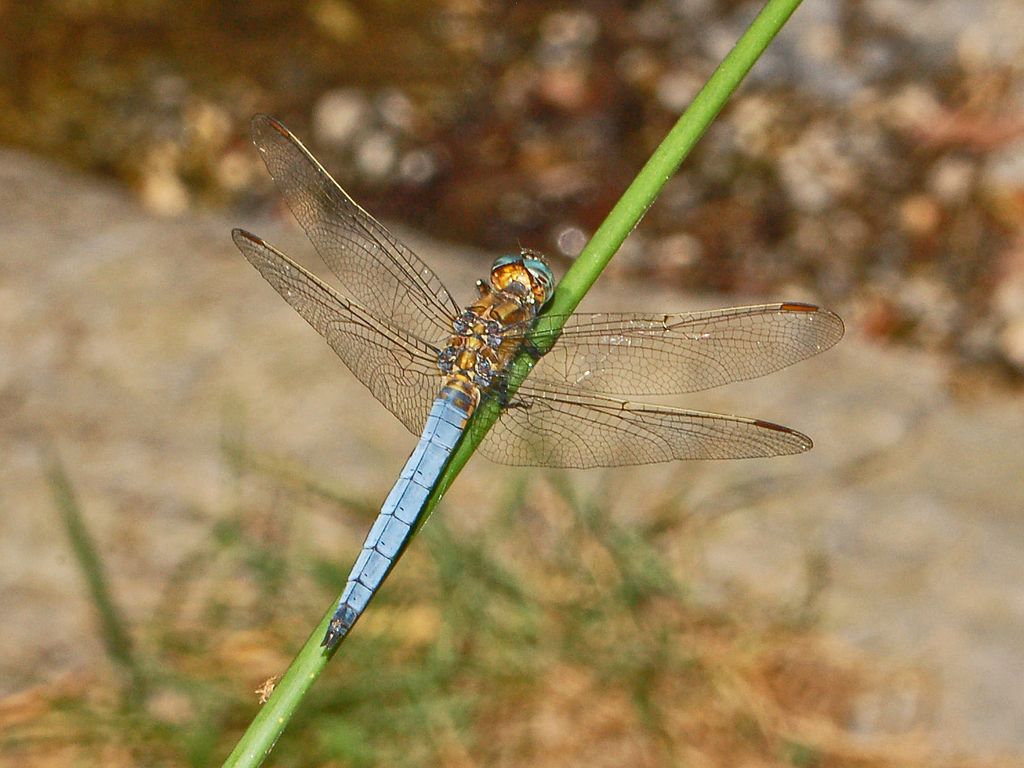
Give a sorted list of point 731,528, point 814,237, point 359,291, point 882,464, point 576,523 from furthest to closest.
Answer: point 814,237 → point 882,464 → point 731,528 → point 576,523 → point 359,291

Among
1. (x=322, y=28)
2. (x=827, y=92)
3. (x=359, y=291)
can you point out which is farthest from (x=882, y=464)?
(x=322, y=28)

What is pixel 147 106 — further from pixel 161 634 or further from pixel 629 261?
pixel 161 634

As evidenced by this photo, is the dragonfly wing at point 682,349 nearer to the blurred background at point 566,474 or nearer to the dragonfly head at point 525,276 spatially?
the dragonfly head at point 525,276

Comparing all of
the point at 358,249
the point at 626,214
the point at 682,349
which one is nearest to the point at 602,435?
the point at 682,349

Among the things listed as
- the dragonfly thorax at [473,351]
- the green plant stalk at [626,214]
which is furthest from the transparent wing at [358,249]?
the green plant stalk at [626,214]

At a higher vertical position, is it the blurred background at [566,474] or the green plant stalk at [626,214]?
the blurred background at [566,474]

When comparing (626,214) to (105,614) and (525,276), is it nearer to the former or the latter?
(525,276)
